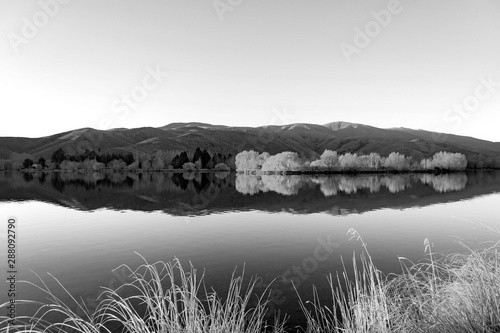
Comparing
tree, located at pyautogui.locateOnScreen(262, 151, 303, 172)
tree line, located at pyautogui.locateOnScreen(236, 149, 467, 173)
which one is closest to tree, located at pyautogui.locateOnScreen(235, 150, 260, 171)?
tree line, located at pyautogui.locateOnScreen(236, 149, 467, 173)

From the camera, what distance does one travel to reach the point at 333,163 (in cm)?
17138

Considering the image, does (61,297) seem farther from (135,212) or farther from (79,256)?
(135,212)

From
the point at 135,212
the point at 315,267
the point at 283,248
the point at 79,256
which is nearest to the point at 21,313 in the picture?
the point at 79,256

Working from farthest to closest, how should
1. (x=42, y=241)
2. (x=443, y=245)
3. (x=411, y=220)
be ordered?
(x=411, y=220) → (x=42, y=241) → (x=443, y=245)

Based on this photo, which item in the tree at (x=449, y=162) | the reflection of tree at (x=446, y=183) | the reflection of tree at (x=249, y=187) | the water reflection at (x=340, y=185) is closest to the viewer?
the reflection of tree at (x=249, y=187)

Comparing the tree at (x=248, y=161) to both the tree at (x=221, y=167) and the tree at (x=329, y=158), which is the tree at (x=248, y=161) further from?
the tree at (x=329, y=158)

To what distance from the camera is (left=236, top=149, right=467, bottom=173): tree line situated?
531 feet

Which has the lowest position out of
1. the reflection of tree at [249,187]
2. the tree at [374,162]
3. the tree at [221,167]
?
the reflection of tree at [249,187]

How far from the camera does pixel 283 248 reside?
25.5 m

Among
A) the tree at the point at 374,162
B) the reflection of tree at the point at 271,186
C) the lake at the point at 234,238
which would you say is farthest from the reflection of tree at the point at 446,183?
the tree at the point at 374,162

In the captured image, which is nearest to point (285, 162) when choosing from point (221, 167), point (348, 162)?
point (348, 162)

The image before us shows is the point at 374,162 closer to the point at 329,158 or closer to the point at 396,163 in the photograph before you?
the point at 396,163

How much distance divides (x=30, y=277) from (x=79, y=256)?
13.0ft

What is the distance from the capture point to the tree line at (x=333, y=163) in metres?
162
